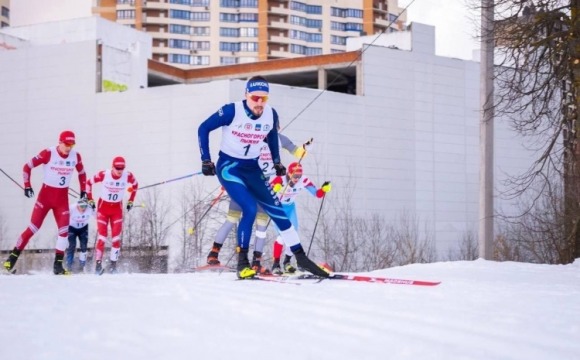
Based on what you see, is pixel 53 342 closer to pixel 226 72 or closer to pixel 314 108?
pixel 314 108

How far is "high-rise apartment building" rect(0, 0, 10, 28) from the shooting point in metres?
111

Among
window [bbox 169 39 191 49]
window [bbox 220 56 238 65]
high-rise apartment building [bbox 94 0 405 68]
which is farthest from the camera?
window [bbox 220 56 238 65]

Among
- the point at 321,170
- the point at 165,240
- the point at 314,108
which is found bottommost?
the point at 165,240

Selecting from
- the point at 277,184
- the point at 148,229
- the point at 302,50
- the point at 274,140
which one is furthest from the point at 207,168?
the point at 302,50

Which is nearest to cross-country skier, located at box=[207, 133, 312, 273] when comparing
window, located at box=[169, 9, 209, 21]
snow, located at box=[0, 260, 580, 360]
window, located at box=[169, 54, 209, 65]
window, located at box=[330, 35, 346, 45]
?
snow, located at box=[0, 260, 580, 360]

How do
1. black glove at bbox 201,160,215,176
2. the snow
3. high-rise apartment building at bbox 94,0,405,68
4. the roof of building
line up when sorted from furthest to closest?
high-rise apartment building at bbox 94,0,405,68 → the roof of building → black glove at bbox 201,160,215,176 → the snow

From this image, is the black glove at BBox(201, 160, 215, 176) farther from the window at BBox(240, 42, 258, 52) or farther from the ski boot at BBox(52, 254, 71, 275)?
the window at BBox(240, 42, 258, 52)

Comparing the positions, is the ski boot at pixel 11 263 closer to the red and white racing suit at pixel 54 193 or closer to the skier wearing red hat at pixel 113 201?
the red and white racing suit at pixel 54 193

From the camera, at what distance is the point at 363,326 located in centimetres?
498

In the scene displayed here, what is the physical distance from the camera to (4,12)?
11238 centimetres

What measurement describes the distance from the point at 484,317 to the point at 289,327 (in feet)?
4.28

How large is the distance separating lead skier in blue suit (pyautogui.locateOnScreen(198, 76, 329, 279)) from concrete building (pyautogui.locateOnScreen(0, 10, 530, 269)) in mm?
44412

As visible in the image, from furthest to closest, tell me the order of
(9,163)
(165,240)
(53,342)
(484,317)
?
1. (9,163)
2. (165,240)
3. (484,317)
4. (53,342)

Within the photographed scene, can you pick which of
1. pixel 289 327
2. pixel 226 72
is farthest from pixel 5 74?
pixel 289 327
